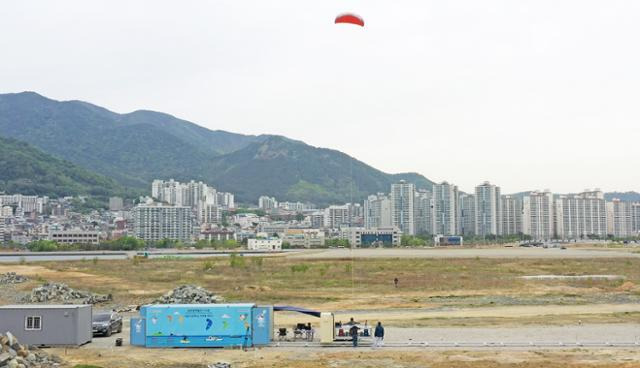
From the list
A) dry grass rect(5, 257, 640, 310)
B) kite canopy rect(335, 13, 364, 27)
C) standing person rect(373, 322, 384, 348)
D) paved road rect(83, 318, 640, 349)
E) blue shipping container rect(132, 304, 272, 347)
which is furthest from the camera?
dry grass rect(5, 257, 640, 310)

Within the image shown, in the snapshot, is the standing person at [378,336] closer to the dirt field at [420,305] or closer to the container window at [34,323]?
the dirt field at [420,305]

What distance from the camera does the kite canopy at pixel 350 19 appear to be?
3549cm

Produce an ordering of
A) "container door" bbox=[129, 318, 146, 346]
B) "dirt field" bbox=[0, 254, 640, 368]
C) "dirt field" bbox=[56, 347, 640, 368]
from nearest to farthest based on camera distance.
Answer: "dirt field" bbox=[56, 347, 640, 368]
"dirt field" bbox=[0, 254, 640, 368]
"container door" bbox=[129, 318, 146, 346]

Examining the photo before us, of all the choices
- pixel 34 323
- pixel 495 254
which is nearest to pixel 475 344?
pixel 34 323

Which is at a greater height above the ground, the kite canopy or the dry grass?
the kite canopy

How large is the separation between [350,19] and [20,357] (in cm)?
2346

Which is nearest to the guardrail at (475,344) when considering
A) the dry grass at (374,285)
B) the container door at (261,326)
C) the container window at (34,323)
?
the container door at (261,326)

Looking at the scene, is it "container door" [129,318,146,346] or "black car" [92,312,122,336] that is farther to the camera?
"black car" [92,312,122,336]

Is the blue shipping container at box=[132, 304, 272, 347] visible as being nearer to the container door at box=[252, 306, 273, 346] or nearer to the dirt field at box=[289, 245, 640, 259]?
the container door at box=[252, 306, 273, 346]

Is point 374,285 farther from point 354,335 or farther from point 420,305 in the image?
point 354,335

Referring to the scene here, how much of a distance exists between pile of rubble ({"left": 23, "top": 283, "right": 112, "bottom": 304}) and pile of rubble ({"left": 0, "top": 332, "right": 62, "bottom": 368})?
92.7 ft

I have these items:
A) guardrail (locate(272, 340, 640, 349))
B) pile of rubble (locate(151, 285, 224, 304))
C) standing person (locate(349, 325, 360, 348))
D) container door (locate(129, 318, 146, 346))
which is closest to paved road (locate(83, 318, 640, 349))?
guardrail (locate(272, 340, 640, 349))

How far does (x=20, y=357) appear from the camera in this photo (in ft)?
85.5

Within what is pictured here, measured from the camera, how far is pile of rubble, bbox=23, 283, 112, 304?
5528cm
